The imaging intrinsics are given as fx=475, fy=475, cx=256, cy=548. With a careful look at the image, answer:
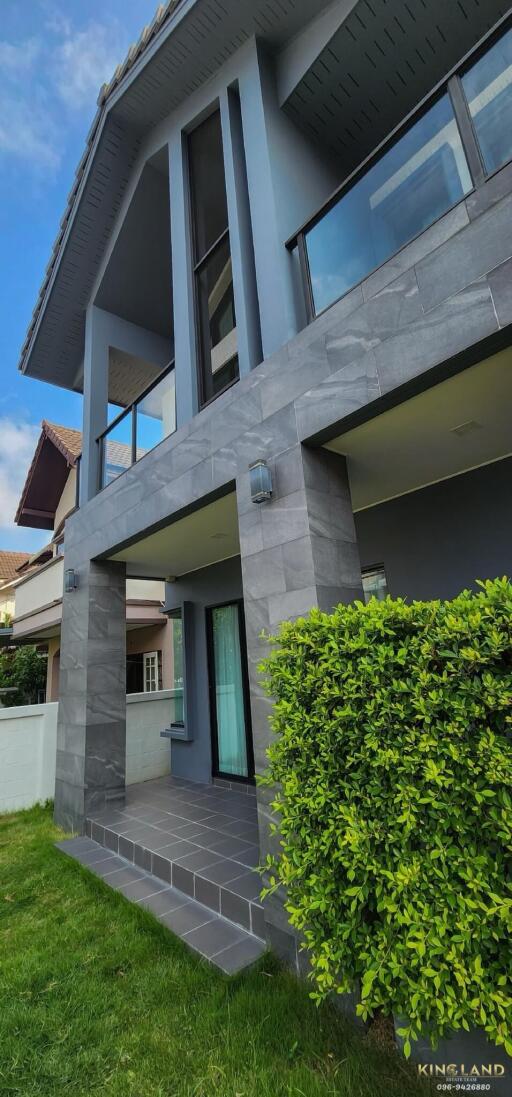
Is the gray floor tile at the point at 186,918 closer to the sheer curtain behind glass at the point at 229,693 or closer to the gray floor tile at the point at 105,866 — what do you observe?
the gray floor tile at the point at 105,866

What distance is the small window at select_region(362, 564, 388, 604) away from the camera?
4754mm

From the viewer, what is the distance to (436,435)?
337cm

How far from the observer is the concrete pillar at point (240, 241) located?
400 cm

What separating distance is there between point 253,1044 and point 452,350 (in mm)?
3557

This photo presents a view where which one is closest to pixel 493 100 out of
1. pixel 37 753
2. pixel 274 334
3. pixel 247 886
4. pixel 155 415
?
pixel 274 334

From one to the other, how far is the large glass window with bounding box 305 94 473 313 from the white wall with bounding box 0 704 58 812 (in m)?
6.64

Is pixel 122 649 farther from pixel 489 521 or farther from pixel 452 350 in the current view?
pixel 452 350

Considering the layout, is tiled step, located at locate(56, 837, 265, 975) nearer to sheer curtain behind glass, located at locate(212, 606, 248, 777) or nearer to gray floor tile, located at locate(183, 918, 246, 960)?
gray floor tile, located at locate(183, 918, 246, 960)

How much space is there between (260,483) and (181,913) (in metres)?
3.24

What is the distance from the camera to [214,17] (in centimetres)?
460

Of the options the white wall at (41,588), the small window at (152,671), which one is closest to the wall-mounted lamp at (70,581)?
the white wall at (41,588)

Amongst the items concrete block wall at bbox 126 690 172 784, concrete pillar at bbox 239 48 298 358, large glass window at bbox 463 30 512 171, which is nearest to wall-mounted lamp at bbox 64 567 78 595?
concrete block wall at bbox 126 690 172 784

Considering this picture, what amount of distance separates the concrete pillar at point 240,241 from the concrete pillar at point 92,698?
361 centimetres

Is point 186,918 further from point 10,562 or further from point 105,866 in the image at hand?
point 10,562
